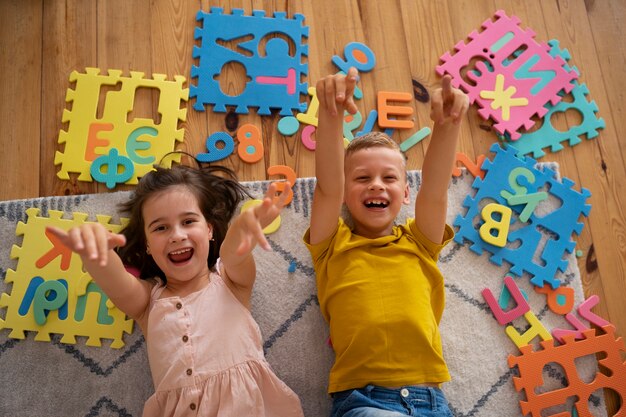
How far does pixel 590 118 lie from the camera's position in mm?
1545

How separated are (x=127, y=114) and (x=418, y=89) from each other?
0.86 meters

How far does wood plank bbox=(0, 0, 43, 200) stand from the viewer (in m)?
1.35

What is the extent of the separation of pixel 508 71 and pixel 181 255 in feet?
3.69

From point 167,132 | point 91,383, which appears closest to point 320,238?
point 167,132

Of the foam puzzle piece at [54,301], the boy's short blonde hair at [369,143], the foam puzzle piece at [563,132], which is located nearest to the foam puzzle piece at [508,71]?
the foam puzzle piece at [563,132]

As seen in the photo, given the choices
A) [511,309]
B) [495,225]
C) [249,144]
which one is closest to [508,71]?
[495,225]

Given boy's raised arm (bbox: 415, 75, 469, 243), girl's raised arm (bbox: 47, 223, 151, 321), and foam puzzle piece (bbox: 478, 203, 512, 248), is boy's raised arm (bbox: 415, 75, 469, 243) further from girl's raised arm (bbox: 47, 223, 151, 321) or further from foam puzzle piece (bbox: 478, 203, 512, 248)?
girl's raised arm (bbox: 47, 223, 151, 321)

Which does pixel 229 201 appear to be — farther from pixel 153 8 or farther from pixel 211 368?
pixel 153 8

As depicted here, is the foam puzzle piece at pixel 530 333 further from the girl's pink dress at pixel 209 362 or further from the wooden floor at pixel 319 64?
the girl's pink dress at pixel 209 362

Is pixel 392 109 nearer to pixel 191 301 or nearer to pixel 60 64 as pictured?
pixel 191 301

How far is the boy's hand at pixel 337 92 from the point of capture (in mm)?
970

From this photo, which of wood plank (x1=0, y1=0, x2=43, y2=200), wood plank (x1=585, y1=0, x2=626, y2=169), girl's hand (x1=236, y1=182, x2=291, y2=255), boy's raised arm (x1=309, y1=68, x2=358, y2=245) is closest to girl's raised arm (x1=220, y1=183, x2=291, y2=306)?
girl's hand (x1=236, y1=182, x2=291, y2=255)

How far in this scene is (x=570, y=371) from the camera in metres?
1.30

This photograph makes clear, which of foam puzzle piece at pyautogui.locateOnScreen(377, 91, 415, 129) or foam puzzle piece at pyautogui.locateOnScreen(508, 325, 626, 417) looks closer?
foam puzzle piece at pyautogui.locateOnScreen(508, 325, 626, 417)
